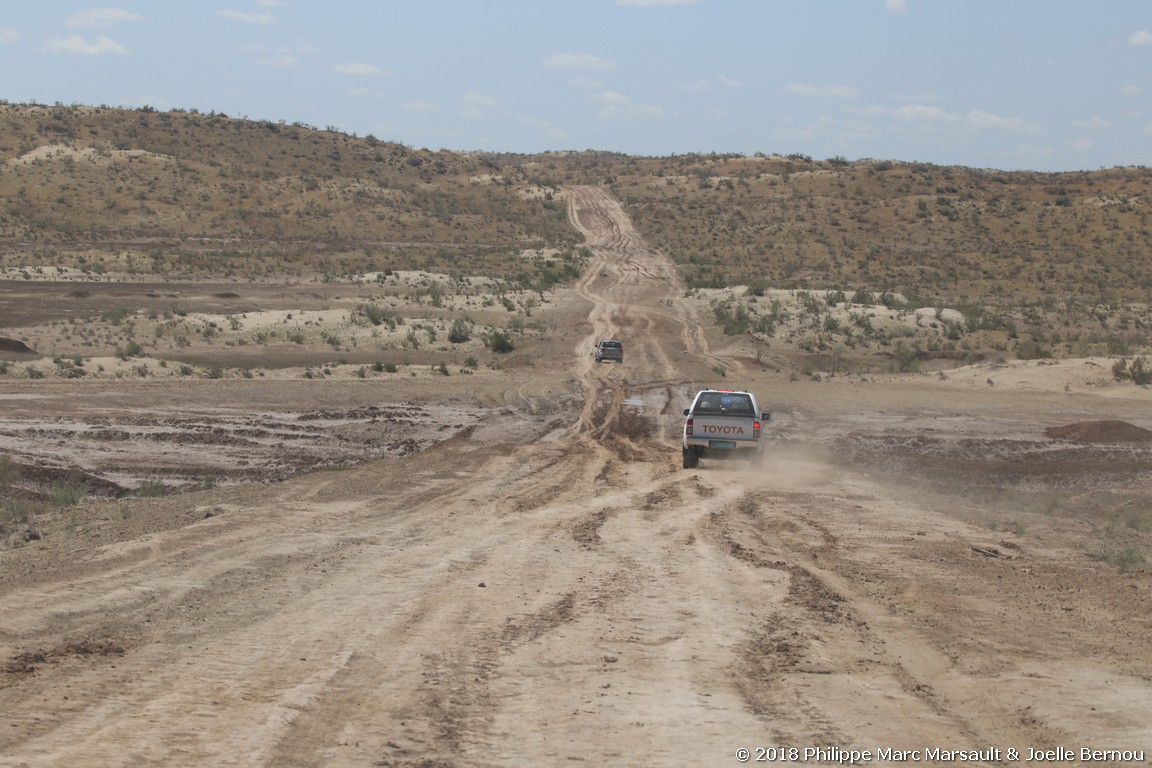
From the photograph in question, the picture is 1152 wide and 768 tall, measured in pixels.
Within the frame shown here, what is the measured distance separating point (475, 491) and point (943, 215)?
92565 millimetres

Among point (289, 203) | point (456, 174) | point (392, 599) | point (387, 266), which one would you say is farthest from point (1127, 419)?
point (456, 174)

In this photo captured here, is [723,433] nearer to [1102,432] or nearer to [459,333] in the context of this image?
[1102,432]

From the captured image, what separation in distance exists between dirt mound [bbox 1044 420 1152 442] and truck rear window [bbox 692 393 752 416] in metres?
11.1

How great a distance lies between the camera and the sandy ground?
7785mm

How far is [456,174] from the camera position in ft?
408

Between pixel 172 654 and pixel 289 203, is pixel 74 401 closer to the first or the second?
pixel 172 654

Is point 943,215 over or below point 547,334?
over

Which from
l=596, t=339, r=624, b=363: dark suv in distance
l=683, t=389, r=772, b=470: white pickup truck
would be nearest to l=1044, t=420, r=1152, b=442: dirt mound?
l=683, t=389, r=772, b=470: white pickup truck

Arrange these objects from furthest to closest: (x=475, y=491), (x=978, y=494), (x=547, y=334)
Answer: (x=547, y=334) → (x=978, y=494) → (x=475, y=491)

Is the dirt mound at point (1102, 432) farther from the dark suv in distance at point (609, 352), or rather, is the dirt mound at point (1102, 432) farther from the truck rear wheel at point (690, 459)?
the dark suv in distance at point (609, 352)

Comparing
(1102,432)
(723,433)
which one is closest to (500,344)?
(723,433)

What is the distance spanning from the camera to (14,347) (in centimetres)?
4003

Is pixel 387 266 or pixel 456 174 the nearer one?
pixel 387 266

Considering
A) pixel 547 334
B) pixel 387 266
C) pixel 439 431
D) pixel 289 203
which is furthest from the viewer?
pixel 289 203
